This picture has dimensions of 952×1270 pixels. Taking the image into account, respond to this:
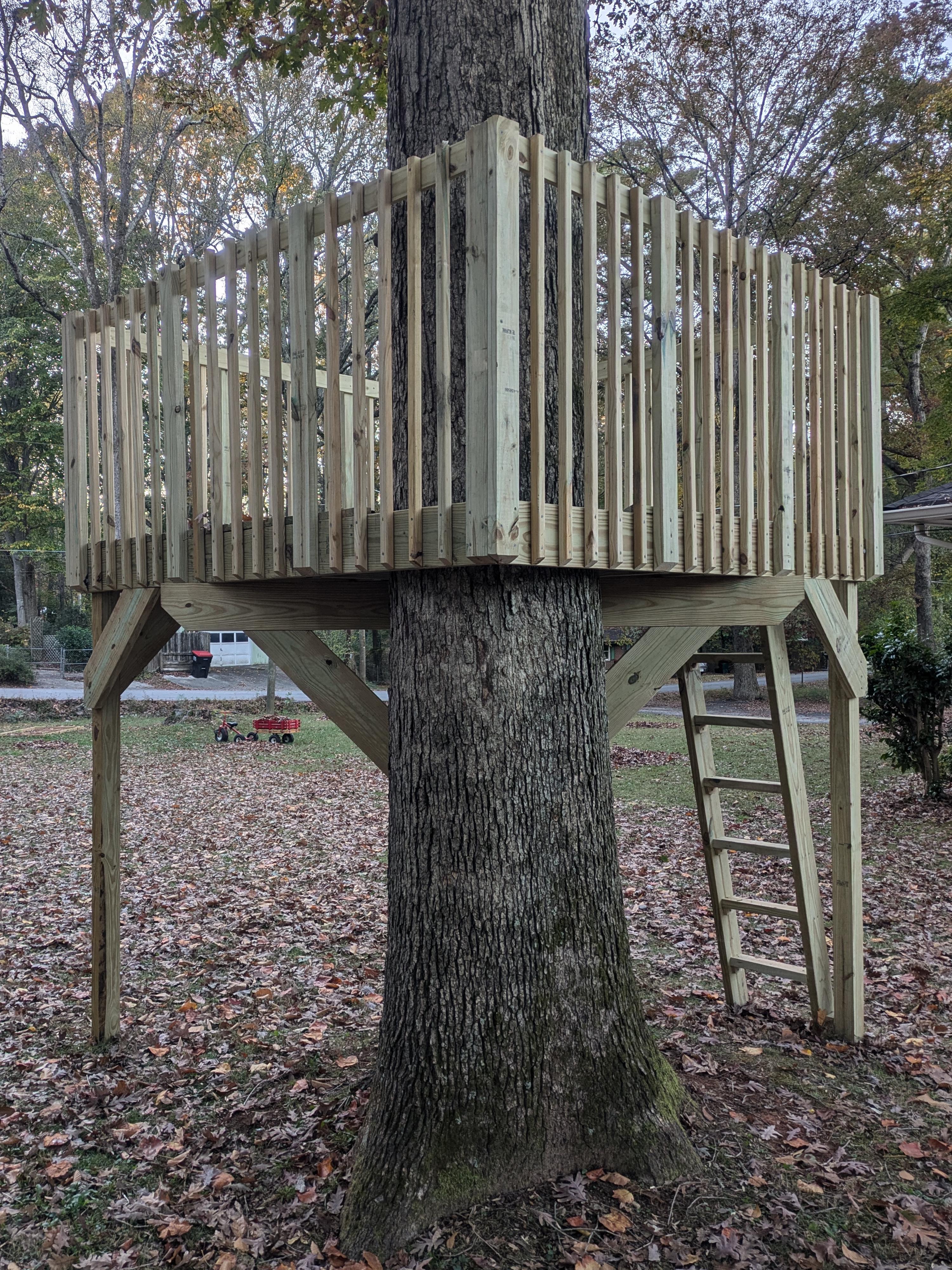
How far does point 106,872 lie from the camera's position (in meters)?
4.44

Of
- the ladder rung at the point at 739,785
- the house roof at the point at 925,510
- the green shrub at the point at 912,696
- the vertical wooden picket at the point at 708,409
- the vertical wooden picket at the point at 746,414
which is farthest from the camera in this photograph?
the house roof at the point at 925,510

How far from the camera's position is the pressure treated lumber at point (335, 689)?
3742 mm

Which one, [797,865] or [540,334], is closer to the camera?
[540,334]

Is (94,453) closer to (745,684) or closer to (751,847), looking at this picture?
(751,847)

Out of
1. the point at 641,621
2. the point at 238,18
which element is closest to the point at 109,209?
the point at 238,18

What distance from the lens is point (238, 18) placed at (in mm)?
7059

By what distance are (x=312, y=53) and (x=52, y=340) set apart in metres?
19.8

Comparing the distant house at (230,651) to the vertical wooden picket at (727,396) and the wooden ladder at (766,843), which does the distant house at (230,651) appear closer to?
the wooden ladder at (766,843)

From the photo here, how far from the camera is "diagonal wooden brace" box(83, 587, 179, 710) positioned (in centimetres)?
424

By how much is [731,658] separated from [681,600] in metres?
0.95

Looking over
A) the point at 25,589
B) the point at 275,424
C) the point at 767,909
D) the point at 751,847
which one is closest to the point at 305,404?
the point at 275,424

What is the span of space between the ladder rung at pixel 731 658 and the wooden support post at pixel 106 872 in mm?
2782

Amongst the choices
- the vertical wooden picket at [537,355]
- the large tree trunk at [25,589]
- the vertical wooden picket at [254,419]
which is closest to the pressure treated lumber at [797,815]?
the vertical wooden picket at [537,355]

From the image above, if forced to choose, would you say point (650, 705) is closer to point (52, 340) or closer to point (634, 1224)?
point (52, 340)
